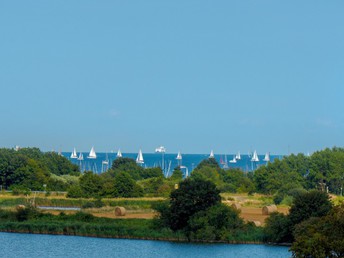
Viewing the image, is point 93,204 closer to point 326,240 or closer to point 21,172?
point 21,172

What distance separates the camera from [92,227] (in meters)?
53.7

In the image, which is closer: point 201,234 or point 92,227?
point 201,234

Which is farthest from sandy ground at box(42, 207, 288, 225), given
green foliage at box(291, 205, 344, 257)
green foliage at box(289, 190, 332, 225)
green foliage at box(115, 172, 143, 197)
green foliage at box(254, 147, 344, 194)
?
green foliage at box(291, 205, 344, 257)

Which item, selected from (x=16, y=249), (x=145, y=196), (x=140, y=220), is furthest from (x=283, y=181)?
(x=16, y=249)

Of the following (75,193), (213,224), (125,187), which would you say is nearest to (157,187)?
→ (125,187)

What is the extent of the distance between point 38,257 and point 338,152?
232 ft

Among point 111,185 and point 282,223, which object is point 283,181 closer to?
point 111,185

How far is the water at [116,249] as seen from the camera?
44688 mm

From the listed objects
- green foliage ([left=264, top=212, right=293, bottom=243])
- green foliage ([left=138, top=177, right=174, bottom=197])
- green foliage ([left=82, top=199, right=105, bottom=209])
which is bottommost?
green foliage ([left=264, top=212, right=293, bottom=243])

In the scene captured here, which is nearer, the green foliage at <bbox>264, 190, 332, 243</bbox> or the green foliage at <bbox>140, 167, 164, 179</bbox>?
the green foliage at <bbox>264, 190, 332, 243</bbox>

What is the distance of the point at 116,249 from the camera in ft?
154

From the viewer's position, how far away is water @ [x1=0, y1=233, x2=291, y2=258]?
44688 millimetres

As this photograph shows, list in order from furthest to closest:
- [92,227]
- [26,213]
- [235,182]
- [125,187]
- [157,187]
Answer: [235,182] < [157,187] < [125,187] < [26,213] < [92,227]

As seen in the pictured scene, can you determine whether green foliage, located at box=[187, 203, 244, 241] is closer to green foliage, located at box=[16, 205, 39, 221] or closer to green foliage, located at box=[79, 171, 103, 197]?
green foliage, located at box=[16, 205, 39, 221]
